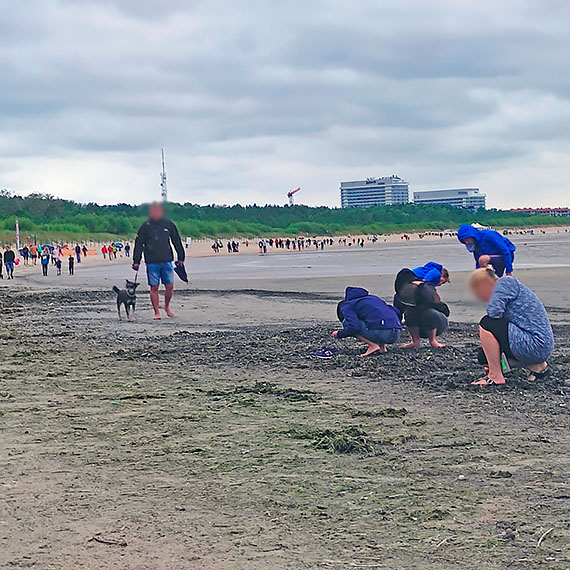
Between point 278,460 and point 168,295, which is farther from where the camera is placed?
point 168,295

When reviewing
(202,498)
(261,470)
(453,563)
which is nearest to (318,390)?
(261,470)

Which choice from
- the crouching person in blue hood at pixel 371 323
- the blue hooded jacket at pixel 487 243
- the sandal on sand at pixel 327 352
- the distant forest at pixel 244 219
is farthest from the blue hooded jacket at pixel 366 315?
the distant forest at pixel 244 219

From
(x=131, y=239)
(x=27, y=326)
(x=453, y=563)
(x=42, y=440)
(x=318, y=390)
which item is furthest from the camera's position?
(x=131, y=239)

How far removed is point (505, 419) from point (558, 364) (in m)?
2.15

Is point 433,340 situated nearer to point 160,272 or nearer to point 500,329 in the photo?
point 500,329

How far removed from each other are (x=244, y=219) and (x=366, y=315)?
112090 millimetres

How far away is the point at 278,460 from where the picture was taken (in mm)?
4742

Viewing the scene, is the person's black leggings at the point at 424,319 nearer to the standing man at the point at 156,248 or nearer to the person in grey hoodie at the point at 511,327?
the person in grey hoodie at the point at 511,327

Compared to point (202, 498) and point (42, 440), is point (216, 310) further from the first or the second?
point (202, 498)

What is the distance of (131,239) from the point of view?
74438mm

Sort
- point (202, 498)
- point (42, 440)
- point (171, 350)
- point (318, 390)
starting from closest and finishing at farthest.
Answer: point (202, 498), point (42, 440), point (318, 390), point (171, 350)

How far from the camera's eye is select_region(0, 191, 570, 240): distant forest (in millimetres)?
72438

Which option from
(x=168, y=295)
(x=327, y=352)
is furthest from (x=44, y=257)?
(x=327, y=352)

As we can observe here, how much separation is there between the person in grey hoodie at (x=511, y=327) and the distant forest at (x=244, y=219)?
3196 cm
